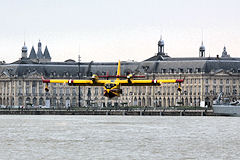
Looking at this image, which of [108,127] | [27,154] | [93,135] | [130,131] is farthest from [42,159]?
[108,127]

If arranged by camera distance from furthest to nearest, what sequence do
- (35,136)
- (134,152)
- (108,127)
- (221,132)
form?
(108,127) → (221,132) → (35,136) → (134,152)

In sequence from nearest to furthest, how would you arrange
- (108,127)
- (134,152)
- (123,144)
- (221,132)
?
(134,152), (123,144), (221,132), (108,127)

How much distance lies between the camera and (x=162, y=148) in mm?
96500

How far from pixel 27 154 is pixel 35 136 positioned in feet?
77.0

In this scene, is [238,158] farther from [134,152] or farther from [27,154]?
[27,154]

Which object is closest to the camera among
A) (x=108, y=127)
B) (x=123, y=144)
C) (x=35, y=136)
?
(x=123, y=144)

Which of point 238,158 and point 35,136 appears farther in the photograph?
point 35,136

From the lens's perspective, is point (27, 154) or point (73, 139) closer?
point (27, 154)

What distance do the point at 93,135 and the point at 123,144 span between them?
48.2ft

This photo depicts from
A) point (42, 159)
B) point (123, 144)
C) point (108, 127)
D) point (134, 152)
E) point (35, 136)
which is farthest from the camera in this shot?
point (108, 127)

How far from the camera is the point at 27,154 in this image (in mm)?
89875

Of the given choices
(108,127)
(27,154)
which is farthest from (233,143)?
(108,127)

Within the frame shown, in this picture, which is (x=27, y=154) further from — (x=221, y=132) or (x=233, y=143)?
(x=221, y=132)

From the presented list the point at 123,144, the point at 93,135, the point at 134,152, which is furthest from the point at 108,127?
the point at 134,152
